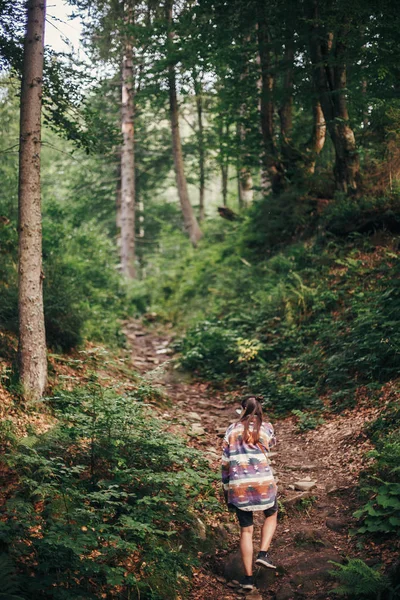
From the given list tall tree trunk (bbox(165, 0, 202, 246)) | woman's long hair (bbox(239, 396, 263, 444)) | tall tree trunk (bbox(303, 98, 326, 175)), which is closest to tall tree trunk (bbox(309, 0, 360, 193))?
Result: tall tree trunk (bbox(303, 98, 326, 175))

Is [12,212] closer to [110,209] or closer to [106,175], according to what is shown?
[106,175]

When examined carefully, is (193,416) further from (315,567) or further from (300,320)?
(315,567)

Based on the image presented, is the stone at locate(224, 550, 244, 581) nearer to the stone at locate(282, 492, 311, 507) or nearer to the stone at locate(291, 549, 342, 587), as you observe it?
the stone at locate(291, 549, 342, 587)

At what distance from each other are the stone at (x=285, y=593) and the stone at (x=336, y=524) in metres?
1.10

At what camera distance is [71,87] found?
8.53 m

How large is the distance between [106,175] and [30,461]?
72.9 feet

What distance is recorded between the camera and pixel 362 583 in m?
→ 4.21

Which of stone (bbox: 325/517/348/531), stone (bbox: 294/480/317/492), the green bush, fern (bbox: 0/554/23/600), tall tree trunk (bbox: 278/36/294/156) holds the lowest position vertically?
stone (bbox: 325/517/348/531)

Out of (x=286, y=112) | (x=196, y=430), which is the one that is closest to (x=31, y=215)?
(x=196, y=430)

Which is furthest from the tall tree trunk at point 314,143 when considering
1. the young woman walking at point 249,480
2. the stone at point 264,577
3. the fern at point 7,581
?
the fern at point 7,581

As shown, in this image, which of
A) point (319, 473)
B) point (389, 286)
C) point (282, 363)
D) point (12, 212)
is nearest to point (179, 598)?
point (319, 473)

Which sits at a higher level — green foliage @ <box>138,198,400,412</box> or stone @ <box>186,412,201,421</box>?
green foliage @ <box>138,198,400,412</box>

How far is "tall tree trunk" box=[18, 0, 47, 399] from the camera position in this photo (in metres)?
7.29

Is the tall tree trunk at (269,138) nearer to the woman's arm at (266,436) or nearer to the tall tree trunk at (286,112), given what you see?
the tall tree trunk at (286,112)
